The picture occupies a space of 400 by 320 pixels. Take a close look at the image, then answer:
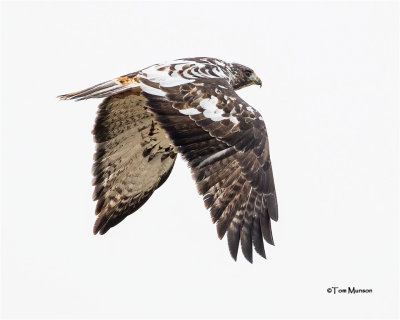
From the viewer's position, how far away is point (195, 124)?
376 inches

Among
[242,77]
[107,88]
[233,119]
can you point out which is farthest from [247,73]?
[233,119]

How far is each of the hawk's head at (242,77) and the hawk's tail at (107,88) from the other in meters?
1.59

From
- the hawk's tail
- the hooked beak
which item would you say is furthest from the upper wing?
the hooked beak

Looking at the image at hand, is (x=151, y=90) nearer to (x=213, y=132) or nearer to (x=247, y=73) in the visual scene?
(x=213, y=132)

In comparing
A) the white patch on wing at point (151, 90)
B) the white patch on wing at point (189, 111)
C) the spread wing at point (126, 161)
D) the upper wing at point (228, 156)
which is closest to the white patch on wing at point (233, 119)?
the upper wing at point (228, 156)

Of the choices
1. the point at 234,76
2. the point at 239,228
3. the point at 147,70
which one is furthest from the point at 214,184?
the point at 234,76

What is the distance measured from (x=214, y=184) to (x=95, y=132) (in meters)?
2.07

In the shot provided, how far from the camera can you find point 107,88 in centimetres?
1030

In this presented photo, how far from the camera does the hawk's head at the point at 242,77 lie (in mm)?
11648

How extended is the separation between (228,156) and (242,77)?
97.3 inches

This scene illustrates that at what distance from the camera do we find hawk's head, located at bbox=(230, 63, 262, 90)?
38.2ft

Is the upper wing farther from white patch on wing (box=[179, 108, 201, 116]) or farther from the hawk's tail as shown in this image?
the hawk's tail

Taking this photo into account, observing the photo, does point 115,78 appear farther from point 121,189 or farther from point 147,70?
point 121,189

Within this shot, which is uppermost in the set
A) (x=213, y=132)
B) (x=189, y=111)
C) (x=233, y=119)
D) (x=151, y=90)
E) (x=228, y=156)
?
(x=151, y=90)
